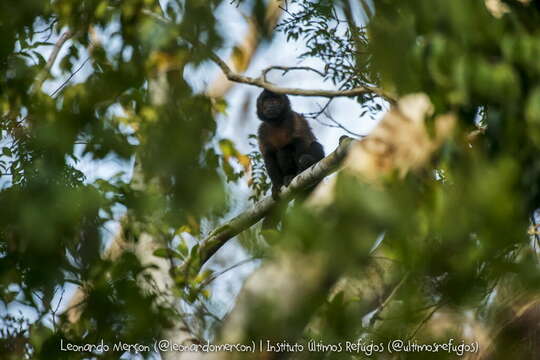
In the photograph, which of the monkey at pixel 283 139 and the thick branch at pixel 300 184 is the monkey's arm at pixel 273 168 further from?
the thick branch at pixel 300 184

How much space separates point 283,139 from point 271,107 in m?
0.54

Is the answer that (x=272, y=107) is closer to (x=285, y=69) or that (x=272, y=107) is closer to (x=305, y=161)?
(x=305, y=161)

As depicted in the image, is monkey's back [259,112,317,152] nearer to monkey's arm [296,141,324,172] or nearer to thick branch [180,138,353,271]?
monkey's arm [296,141,324,172]

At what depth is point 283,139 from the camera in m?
10.2

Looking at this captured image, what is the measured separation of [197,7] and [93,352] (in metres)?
1.67

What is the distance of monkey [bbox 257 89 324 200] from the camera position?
32.3ft

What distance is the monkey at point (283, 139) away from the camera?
32.3ft

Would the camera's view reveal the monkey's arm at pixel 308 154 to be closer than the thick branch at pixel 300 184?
No

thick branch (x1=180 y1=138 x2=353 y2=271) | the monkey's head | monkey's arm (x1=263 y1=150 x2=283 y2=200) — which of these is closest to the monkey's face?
the monkey's head

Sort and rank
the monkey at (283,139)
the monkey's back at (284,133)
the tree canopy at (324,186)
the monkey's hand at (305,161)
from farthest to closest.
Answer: the monkey's back at (284,133)
the monkey at (283,139)
the monkey's hand at (305,161)
the tree canopy at (324,186)

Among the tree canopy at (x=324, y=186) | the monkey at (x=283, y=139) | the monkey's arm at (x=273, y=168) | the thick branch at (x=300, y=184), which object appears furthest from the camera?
the monkey at (x=283, y=139)

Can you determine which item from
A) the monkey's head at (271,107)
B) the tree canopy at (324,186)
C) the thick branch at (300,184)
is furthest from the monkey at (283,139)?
the tree canopy at (324,186)

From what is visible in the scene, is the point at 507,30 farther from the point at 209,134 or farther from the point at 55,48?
the point at 55,48

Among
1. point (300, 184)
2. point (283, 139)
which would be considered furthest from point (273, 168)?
point (300, 184)
